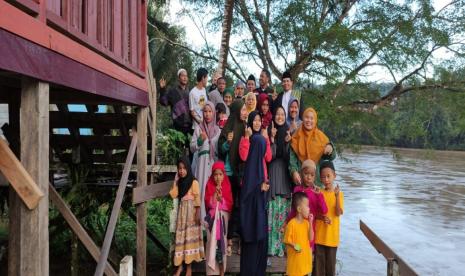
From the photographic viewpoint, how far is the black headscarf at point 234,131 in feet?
16.8

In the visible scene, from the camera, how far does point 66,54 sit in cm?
302

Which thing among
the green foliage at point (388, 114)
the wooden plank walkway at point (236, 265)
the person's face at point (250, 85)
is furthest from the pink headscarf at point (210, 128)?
the green foliage at point (388, 114)

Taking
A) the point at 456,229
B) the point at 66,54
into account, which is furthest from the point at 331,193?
the point at 456,229

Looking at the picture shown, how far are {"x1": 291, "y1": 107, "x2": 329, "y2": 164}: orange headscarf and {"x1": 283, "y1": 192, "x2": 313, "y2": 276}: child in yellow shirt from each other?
0.69 m

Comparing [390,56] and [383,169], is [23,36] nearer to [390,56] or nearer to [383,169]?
[390,56]

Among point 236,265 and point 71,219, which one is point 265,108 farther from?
point 71,219

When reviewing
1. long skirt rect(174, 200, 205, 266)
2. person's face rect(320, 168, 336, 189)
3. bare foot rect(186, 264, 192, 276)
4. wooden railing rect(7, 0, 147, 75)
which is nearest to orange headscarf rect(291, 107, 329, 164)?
person's face rect(320, 168, 336, 189)

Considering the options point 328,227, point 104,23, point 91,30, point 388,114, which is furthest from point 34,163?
point 388,114

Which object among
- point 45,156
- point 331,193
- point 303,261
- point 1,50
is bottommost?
point 303,261

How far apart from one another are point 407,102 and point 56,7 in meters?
9.99

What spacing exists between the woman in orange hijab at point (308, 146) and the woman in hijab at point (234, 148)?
58 centimetres

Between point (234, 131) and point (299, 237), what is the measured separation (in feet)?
4.42

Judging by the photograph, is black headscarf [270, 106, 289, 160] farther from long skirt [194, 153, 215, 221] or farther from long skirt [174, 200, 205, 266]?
long skirt [174, 200, 205, 266]

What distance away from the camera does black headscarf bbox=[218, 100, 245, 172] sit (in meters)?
5.11
